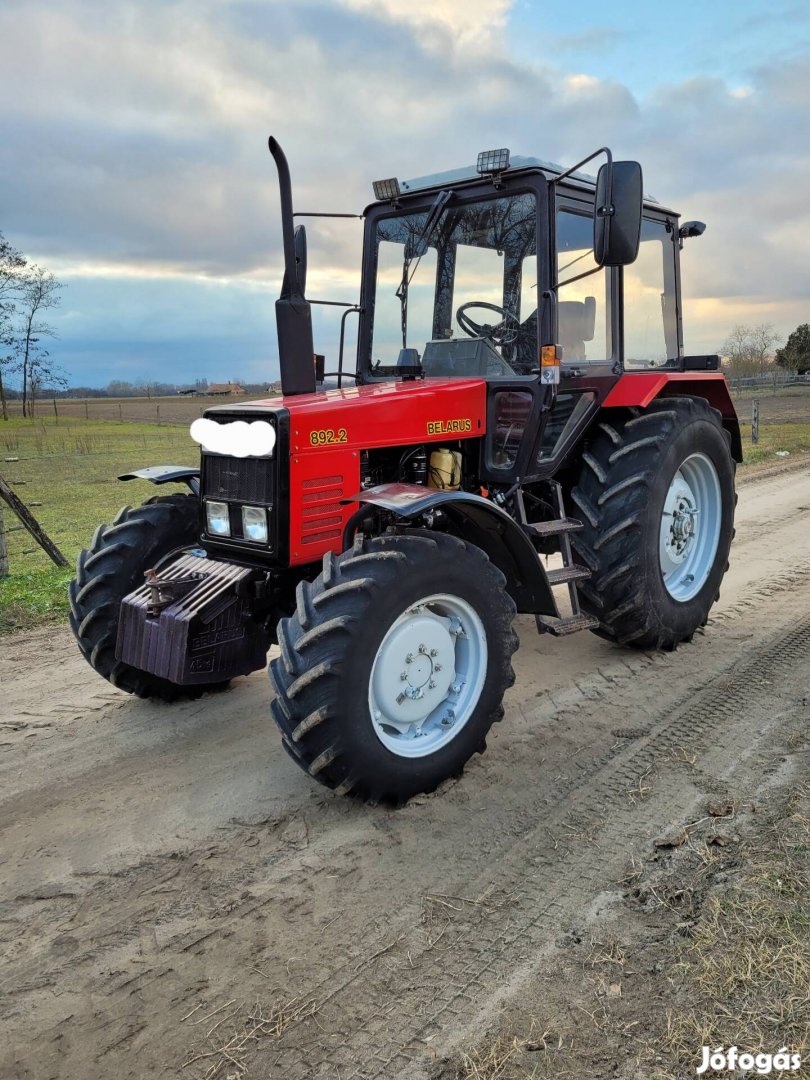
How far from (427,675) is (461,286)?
2.30 metres

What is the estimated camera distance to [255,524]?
3.66 m

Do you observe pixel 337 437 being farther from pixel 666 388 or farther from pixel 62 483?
pixel 62 483

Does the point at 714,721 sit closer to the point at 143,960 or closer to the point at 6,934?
the point at 143,960

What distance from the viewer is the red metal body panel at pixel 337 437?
356 cm

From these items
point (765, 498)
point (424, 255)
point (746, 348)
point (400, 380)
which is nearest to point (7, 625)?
point (400, 380)

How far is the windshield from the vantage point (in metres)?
4.42

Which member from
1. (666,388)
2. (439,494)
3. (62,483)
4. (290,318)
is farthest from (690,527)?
(62,483)

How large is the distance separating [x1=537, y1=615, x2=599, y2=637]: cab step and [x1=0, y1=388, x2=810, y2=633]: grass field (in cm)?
390

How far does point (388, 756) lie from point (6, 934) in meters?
1.41

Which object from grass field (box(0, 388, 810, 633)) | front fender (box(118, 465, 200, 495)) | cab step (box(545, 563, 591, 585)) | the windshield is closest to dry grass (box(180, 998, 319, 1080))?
cab step (box(545, 563, 591, 585))

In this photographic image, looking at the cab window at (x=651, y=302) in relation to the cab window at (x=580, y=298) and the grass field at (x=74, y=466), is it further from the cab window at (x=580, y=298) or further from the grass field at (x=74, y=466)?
the grass field at (x=74, y=466)

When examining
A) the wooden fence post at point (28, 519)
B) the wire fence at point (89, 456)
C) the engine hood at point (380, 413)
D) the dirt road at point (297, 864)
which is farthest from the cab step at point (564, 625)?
the wooden fence post at point (28, 519)

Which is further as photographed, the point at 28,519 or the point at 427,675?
the point at 28,519

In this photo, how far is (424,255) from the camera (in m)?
4.69
